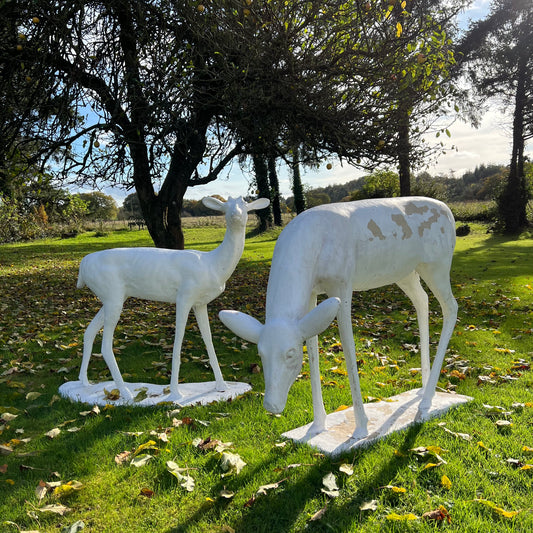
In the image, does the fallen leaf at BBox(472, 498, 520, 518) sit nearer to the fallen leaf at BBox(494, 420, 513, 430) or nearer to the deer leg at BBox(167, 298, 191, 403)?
the fallen leaf at BBox(494, 420, 513, 430)

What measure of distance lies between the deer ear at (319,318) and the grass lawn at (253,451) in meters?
1.30

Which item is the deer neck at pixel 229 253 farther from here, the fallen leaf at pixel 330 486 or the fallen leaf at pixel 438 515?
the fallen leaf at pixel 438 515

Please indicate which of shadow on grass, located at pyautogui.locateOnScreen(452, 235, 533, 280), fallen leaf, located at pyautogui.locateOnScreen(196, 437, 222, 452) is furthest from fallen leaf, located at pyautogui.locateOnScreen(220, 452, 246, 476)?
shadow on grass, located at pyautogui.locateOnScreen(452, 235, 533, 280)

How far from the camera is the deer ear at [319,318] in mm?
2883

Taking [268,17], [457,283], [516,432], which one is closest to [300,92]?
[268,17]

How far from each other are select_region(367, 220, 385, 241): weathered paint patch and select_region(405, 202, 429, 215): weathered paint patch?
0.54 meters

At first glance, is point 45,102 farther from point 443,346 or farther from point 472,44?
point 472,44

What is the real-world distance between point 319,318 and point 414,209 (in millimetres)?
2172

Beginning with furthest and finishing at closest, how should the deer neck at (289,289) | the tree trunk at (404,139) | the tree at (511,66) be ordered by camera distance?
1. the tree at (511,66)
2. the tree trunk at (404,139)
3. the deer neck at (289,289)

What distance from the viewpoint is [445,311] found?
15.6ft

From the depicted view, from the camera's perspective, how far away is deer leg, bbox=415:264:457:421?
4.59m

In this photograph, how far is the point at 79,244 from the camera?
26688mm

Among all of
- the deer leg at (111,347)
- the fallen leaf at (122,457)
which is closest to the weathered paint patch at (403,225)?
the fallen leaf at (122,457)

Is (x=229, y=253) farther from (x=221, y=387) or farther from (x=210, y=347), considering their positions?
(x=221, y=387)
